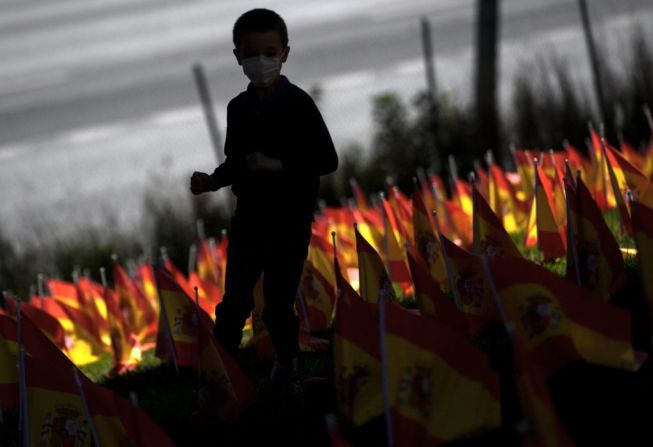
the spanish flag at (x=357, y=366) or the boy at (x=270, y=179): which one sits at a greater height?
the boy at (x=270, y=179)

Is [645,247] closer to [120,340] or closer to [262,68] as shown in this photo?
[262,68]

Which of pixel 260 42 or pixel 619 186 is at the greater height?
pixel 260 42

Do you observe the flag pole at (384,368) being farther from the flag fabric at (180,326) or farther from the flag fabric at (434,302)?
the flag fabric at (180,326)

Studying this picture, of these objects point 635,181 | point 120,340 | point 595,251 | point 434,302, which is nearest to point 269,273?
point 434,302

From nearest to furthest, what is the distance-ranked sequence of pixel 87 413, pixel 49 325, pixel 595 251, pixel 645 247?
pixel 87 413
pixel 645 247
pixel 595 251
pixel 49 325

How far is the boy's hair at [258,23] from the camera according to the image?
4.93m

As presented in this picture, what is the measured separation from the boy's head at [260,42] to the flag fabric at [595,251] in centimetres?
138

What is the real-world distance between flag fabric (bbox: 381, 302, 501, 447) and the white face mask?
3.95 ft

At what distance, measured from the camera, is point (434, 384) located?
425 cm

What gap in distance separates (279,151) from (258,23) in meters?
0.53

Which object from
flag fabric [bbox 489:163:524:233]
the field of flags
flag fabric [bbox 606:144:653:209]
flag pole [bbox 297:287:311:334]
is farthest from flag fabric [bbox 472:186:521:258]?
flag fabric [bbox 489:163:524:233]

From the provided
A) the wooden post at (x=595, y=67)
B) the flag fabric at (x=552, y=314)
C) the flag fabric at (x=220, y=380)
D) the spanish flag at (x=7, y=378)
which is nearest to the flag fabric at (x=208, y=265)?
the spanish flag at (x=7, y=378)

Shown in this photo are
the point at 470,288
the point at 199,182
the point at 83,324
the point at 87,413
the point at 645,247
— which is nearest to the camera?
the point at 87,413

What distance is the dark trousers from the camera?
5168 millimetres
